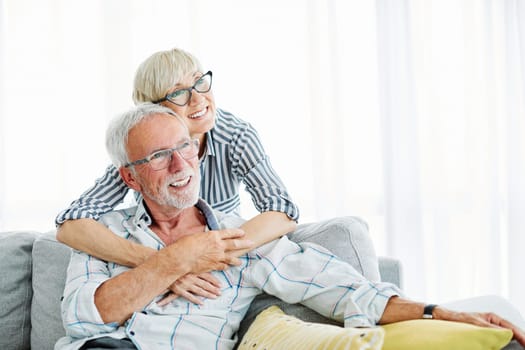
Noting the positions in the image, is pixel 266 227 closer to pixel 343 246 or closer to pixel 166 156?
pixel 343 246

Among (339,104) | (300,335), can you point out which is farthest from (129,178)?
(339,104)

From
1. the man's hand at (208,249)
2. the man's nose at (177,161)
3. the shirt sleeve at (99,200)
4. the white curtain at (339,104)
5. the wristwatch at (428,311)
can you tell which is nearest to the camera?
the wristwatch at (428,311)

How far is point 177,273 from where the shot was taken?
1.85 m

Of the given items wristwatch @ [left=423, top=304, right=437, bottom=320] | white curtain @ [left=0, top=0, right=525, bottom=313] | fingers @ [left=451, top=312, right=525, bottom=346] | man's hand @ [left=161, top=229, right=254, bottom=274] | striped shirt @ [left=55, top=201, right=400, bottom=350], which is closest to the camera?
fingers @ [left=451, top=312, right=525, bottom=346]

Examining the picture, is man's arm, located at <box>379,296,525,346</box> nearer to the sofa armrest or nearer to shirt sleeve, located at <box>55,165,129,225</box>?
the sofa armrest

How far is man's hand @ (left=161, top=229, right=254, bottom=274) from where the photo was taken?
186 centimetres

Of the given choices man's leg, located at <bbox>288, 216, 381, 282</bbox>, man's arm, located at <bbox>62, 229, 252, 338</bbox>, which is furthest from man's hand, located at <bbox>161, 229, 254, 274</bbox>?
man's leg, located at <bbox>288, 216, 381, 282</bbox>

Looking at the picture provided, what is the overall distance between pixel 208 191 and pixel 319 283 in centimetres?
69

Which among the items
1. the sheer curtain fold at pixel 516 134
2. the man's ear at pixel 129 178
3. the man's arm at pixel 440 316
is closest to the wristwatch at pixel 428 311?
the man's arm at pixel 440 316

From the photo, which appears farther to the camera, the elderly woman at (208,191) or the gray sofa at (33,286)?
the gray sofa at (33,286)

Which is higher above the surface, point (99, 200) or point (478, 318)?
point (99, 200)

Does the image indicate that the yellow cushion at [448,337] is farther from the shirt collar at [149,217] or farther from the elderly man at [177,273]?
the shirt collar at [149,217]

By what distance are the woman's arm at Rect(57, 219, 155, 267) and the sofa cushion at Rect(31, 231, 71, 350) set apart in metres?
0.30

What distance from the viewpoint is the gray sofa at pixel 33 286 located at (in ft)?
7.38
